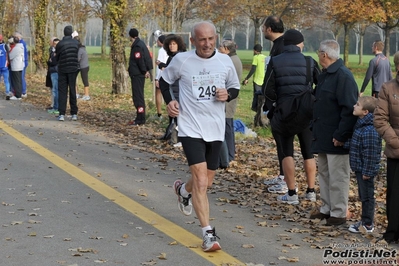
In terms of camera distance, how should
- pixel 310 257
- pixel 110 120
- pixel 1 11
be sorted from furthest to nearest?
pixel 1 11, pixel 110 120, pixel 310 257

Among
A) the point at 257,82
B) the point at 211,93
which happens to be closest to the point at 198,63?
the point at 211,93

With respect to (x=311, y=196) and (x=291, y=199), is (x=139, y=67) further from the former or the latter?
(x=291, y=199)

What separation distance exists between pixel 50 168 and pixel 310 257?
5821mm

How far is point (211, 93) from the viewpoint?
7586mm

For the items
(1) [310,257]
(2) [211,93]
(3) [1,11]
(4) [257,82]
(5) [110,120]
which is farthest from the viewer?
(3) [1,11]

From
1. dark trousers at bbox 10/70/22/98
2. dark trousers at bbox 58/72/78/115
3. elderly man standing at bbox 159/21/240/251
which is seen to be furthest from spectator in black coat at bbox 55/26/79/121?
elderly man standing at bbox 159/21/240/251

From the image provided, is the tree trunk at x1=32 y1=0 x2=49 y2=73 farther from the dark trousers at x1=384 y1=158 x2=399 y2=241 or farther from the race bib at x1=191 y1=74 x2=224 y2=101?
the dark trousers at x1=384 y1=158 x2=399 y2=241

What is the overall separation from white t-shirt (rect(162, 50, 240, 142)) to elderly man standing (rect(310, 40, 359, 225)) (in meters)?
1.30

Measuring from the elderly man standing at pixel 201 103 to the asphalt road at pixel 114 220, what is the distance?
1.89ft

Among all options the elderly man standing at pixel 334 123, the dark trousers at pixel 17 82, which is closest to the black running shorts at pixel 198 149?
the elderly man standing at pixel 334 123

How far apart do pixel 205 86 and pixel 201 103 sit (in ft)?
0.53

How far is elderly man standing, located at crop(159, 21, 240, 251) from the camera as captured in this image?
7492 millimetres

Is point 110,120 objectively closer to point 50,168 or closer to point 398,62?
point 50,168

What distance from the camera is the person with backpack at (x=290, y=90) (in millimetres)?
9492
